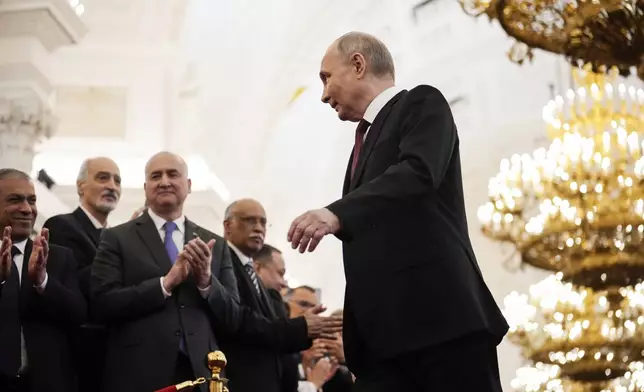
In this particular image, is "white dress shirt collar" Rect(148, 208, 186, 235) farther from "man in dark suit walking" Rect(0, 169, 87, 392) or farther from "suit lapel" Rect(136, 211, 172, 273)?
"man in dark suit walking" Rect(0, 169, 87, 392)

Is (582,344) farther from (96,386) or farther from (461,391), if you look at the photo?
(461,391)

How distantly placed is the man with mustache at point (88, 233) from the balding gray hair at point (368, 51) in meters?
1.92

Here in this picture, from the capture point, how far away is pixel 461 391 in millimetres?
2861

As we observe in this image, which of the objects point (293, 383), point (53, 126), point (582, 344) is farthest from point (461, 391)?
point (582, 344)

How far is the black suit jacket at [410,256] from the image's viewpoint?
2.89 m

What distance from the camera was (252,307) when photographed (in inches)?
201

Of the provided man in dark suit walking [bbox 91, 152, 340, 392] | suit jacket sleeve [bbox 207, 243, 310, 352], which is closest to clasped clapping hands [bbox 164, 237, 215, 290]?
man in dark suit walking [bbox 91, 152, 340, 392]

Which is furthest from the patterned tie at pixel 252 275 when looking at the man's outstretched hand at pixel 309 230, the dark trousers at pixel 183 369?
the man's outstretched hand at pixel 309 230

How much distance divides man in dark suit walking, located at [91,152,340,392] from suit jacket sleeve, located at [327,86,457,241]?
1.43 m

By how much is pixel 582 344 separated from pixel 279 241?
22.5 ft

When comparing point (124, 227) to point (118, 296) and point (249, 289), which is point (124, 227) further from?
point (249, 289)

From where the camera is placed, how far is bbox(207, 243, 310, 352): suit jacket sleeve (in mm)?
4426

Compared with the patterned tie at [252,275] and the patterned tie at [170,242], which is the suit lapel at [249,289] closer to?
the patterned tie at [252,275]

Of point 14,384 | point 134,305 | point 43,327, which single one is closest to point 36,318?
point 43,327
